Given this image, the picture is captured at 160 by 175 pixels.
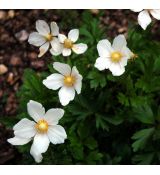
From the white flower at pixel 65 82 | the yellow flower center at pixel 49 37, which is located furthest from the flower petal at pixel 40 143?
the yellow flower center at pixel 49 37

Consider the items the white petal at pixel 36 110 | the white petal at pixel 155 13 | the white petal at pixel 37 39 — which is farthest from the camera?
the white petal at pixel 37 39

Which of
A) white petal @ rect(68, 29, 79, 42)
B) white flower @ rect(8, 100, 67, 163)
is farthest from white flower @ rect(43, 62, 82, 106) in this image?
white petal @ rect(68, 29, 79, 42)

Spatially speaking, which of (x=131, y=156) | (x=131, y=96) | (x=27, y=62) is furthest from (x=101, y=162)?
(x=27, y=62)

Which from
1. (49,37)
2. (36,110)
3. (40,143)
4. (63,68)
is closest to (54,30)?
(49,37)

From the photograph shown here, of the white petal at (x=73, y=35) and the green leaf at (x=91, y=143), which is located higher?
the white petal at (x=73, y=35)

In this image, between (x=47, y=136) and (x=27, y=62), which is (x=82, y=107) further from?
(x=27, y=62)

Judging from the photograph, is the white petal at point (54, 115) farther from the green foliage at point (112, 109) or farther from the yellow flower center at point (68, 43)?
the yellow flower center at point (68, 43)

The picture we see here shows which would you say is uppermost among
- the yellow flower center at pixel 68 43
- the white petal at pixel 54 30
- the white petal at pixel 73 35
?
the white petal at pixel 54 30

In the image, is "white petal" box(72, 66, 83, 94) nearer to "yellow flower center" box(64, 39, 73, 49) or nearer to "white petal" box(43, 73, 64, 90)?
"white petal" box(43, 73, 64, 90)
